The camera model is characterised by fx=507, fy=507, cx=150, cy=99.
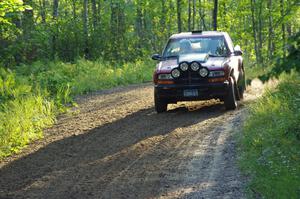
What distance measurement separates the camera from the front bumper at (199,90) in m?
11.5

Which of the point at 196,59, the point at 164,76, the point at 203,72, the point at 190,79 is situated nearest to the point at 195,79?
the point at 190,79

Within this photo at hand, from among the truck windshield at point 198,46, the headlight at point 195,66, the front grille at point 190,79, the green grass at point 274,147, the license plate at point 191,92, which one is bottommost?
the green grass at point 274,147

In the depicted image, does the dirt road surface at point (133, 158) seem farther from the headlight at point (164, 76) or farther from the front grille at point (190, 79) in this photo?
the headlight at point (164, 76)

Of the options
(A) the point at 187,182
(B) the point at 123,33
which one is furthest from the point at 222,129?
(B) the point at 123,33

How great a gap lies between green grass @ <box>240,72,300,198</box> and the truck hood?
159 centimetres

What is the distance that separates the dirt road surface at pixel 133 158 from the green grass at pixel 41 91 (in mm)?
380

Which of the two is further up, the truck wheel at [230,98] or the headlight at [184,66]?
the headlight at [184,66]

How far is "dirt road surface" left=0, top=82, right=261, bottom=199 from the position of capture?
253 inches

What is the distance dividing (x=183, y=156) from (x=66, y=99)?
22.2 ft

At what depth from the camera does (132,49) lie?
1129 inches

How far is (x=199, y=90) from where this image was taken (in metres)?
11.5

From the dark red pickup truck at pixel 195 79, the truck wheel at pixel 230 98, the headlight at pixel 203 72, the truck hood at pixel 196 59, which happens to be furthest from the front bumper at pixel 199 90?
the truck hood at pixel 196 59

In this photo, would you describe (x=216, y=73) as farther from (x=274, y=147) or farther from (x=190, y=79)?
(x=274, y=147)

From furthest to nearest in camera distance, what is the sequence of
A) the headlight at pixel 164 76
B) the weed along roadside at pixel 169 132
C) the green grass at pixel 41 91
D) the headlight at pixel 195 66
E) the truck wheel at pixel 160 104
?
the truck wheel at pixel 160 104 < the headlight at pixel 164 76 < the headlight at pixel 195 66 < the green grass at pixel 41 91 < the weed along roadside at pixel 169 132
